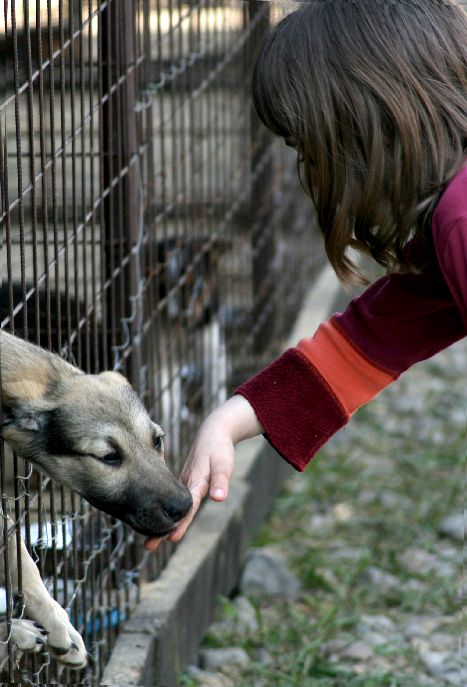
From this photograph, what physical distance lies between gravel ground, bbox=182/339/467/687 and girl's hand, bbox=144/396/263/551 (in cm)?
124

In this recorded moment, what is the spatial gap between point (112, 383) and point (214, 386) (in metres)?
2.00

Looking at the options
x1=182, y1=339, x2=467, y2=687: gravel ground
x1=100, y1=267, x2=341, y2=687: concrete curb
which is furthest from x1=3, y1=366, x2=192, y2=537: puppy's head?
x1=182, y1=339, x2=467, y2=687: gravel ground

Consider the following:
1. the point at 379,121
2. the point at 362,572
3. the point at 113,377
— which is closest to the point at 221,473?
the point at 113,377

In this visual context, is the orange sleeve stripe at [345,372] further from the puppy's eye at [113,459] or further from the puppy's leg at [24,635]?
the puppy's leg at [24,635]

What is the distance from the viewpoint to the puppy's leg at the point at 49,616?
231 cm

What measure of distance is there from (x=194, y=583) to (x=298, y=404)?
4.23ft

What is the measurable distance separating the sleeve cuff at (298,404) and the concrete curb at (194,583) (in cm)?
84

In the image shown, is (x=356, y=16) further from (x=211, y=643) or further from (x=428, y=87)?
(x=211, y=643)

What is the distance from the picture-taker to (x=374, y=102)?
2127 mm

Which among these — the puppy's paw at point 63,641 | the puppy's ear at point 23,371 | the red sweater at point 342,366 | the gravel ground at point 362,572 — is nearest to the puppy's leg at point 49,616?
the puppy's paw at point 63,641

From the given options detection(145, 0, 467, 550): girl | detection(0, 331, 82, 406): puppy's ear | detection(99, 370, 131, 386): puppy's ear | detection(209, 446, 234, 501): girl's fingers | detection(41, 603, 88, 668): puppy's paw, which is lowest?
detection(41, 603, 88, 668): puppy's paw

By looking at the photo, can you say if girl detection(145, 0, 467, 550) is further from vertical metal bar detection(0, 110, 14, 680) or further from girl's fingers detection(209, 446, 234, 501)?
vertical metal bar detection(0, 110, 14, 680)

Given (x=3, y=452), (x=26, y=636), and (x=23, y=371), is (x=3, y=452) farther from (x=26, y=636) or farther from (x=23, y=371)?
(x=26, y=636)

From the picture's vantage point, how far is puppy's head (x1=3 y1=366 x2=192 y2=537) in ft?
7.43
